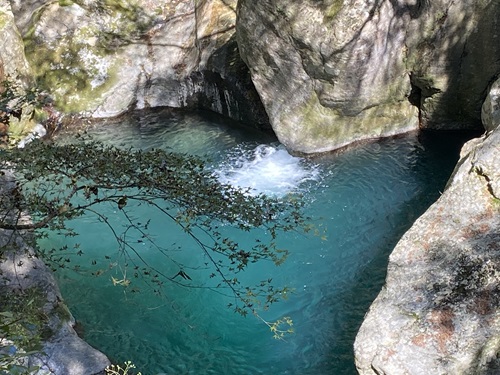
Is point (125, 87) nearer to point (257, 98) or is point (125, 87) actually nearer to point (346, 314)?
point (257, 98)

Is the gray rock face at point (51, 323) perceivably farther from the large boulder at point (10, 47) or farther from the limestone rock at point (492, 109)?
the large boulder at point (10, 47)

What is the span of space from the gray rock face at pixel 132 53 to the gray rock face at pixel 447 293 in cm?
756

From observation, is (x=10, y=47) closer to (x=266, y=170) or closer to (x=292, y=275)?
(x=266, y=170)

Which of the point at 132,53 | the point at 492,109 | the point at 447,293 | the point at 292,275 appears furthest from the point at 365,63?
the point at 447,293

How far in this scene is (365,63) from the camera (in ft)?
32.7

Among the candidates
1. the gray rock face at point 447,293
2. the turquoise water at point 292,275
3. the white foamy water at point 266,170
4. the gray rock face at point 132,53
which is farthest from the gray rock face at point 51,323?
the gray rock face at point 132,53

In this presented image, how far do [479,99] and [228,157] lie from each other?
15.3ft

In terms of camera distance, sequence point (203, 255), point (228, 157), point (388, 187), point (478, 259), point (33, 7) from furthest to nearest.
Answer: point (33, 7)
point (228, 157)
point (388, 187)
point (203, 255)
point (478, 259)

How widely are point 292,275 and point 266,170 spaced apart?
3.20 meters

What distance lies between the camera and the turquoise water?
663 centimetres

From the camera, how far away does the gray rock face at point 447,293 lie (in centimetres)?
429

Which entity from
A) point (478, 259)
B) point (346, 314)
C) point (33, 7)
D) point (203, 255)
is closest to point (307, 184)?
point (203, 255)

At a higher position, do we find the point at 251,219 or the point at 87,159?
the point at 87,159

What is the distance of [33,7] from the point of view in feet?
42.4
